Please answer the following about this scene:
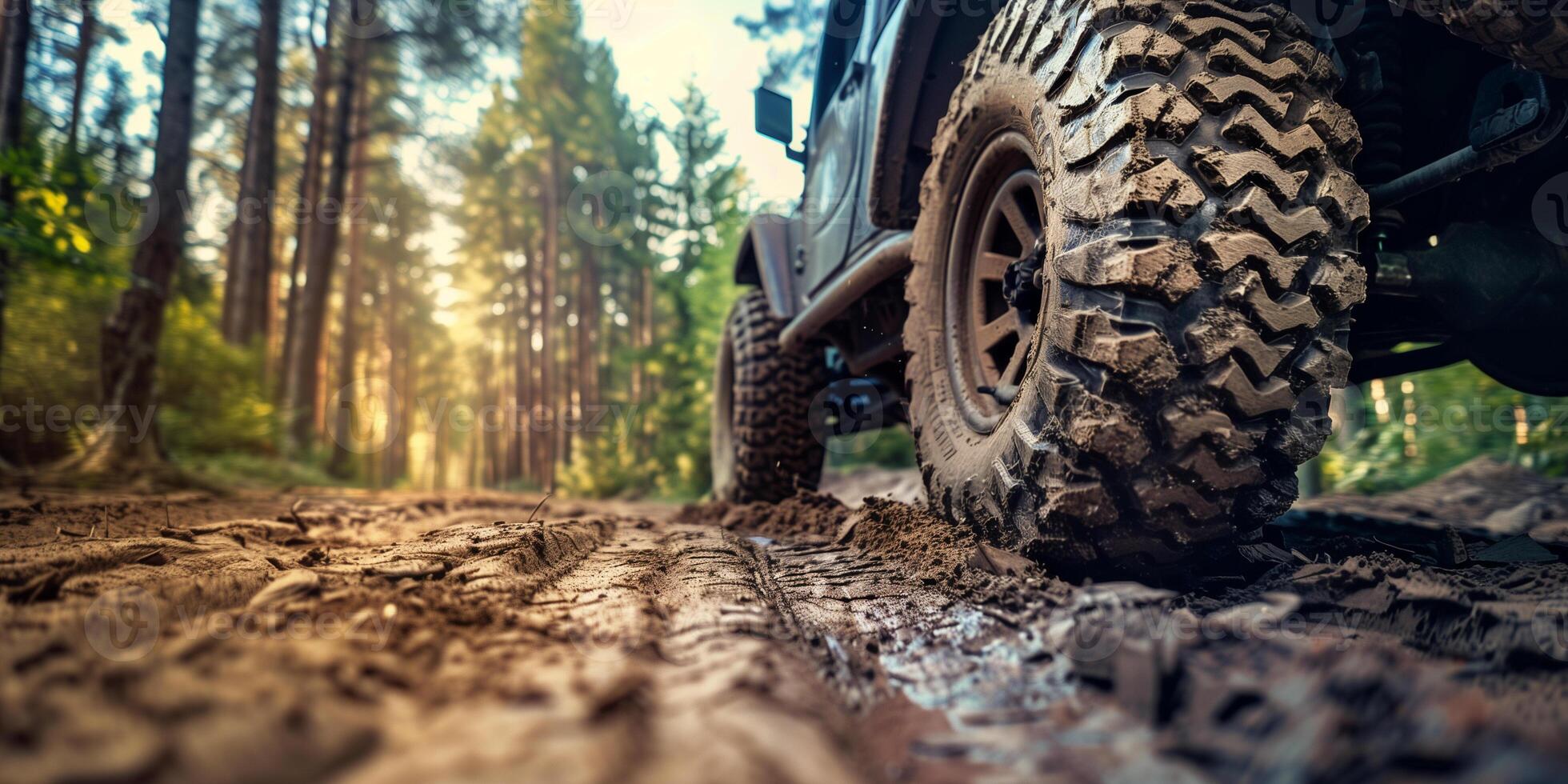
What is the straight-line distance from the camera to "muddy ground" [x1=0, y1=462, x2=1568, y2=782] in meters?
0.74

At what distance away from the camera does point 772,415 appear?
188 inches

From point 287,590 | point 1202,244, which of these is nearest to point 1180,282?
point 1202,244

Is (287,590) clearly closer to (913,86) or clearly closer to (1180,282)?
(1180,282)

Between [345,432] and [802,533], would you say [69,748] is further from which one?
[345,432]

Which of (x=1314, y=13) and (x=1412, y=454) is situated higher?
(x=1314, y=13)

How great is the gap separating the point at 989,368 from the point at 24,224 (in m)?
5.86

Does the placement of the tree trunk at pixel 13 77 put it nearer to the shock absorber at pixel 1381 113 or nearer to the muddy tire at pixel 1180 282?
the muddy tire at pixel 1180 282

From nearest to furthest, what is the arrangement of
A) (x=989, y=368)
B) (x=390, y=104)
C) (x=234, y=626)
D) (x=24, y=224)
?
(x=234, y=626)
(x=989, y=368)
(x=24, y=224)
(x=390, y=104)

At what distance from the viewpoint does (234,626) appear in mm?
1085

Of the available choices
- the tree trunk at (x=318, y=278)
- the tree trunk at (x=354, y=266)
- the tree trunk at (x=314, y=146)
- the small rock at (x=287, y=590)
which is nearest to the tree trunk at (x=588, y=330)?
the tree trunk at (x=354, y=266)

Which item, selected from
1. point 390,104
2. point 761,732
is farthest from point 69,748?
point 390,104

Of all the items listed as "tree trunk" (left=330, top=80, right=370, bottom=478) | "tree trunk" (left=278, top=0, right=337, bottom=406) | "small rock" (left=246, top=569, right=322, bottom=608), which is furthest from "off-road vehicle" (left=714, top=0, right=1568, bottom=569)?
"tree trunk" (left=278, top=0, right=337, bottom=406)

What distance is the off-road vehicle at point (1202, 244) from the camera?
151cm

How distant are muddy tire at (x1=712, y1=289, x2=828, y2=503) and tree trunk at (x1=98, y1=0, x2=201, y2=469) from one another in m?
4.90
